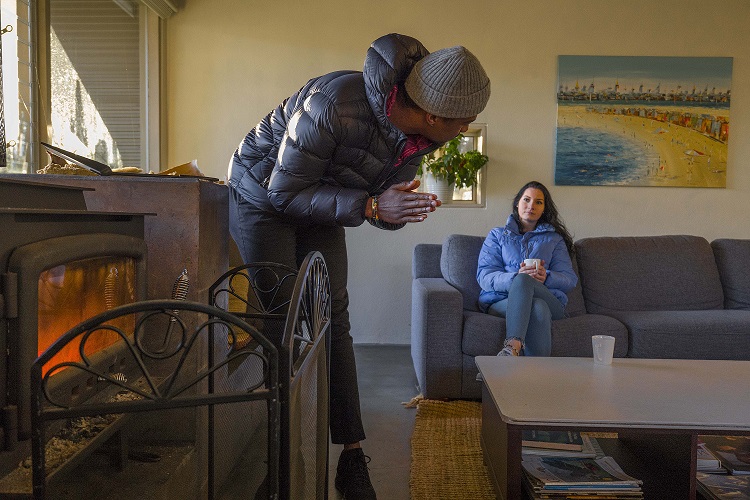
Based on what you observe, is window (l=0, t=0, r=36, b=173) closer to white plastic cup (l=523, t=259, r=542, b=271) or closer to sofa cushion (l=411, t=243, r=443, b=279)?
sofa cushion (l=411, t=243, r=443, b=279)

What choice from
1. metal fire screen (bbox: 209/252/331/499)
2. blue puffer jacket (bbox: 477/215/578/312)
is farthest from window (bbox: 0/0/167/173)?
blue puffer jacket (bbox: 477/215/578/312)

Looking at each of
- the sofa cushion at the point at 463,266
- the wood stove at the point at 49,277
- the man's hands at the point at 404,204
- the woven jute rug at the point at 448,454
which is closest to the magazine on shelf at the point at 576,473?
the woven jute rug at the point at 448,454

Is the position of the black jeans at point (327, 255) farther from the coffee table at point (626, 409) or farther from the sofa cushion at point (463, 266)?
the sofa cushion at point (463, 266)

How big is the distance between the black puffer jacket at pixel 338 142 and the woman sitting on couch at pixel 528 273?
141 centimetres

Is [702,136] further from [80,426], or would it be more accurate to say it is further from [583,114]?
[80,426]

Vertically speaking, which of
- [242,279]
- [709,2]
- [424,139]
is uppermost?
[709,2]

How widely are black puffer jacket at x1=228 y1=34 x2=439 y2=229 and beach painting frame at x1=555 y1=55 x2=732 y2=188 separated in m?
2.64

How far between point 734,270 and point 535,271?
1271 millimetres

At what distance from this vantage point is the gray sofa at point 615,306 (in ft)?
9.91

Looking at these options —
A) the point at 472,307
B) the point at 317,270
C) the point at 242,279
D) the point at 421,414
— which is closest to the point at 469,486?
the point at 421,414

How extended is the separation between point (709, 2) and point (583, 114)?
1.01 m

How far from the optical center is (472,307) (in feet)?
11.2

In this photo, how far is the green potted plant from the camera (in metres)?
4.04

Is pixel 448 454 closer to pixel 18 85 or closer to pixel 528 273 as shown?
pixel 528 273
